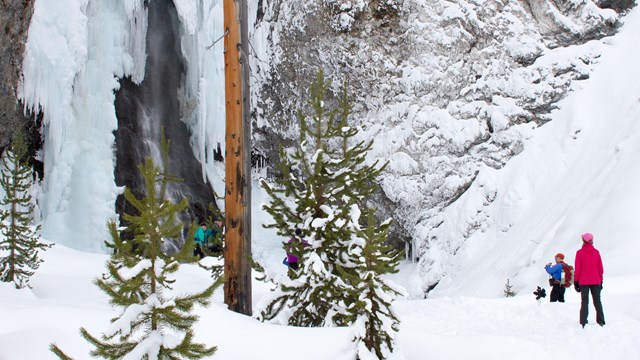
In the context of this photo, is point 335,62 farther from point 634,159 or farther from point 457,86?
point 634,159

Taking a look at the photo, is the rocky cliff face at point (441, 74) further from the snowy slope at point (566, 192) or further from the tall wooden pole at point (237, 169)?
the tall wooden pole at point (237, 169)

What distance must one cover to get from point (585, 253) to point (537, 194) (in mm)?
9210

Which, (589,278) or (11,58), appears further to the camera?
(11,58)

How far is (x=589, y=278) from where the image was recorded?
7.25 metres

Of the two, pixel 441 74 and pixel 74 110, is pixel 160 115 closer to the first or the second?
pixel 74 110

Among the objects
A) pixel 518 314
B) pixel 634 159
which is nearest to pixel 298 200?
pixel 518 314

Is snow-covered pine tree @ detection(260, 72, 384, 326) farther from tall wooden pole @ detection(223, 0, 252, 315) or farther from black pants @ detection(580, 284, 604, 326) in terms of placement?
black pants @ detection(580, 284, 604, 326)

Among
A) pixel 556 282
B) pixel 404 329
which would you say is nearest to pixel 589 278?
pixel 556 282

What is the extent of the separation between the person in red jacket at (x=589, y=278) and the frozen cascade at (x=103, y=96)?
12380 millimetres

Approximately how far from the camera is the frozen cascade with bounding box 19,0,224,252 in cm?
1467

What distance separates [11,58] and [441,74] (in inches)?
524

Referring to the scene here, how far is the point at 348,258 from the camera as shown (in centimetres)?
595

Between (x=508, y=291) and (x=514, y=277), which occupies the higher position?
(x=514, y=277)

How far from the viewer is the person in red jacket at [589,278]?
721 centimetres
